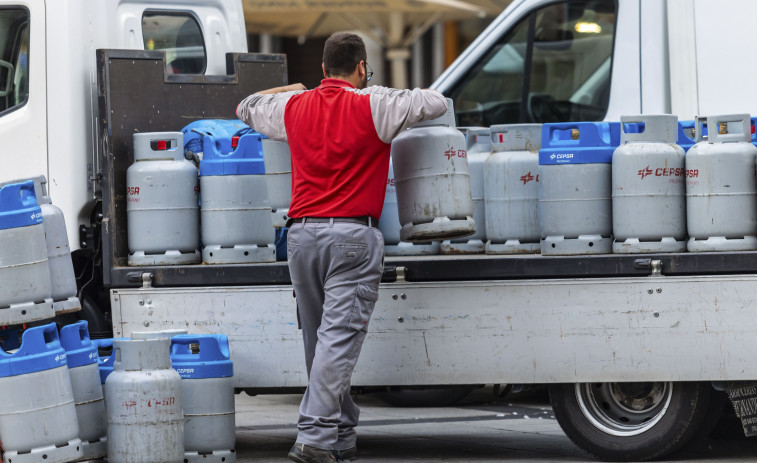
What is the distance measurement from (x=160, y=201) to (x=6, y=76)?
133cm

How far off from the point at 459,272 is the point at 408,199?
0.44m

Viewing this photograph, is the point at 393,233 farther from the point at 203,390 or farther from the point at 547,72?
the point at 547,72

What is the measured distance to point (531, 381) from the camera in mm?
6176

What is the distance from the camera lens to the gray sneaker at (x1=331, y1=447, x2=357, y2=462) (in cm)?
621

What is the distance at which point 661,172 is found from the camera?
6.08 m

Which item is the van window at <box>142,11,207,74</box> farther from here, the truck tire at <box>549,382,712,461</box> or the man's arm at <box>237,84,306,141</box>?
the truck tire at <box>549,382,712,461</box>

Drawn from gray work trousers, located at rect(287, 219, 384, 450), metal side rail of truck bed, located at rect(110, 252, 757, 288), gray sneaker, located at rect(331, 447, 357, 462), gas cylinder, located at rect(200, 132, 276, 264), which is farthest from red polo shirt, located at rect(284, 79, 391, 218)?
gray sneaker, located at rect(331, 447, 357, 462)

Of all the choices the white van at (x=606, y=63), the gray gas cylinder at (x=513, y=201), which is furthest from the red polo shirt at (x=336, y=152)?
the white van at (x=606, y=63)

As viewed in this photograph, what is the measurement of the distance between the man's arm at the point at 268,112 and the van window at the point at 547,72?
8.19 ft

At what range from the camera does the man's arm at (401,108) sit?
5.78m

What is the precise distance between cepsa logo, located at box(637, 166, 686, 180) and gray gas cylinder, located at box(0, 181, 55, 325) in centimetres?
276

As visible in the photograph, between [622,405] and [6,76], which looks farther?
[6,76]


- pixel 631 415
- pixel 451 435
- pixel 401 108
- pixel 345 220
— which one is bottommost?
pixel 451 435

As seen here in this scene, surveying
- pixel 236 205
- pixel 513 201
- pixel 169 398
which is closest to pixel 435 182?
pixel 513 201
